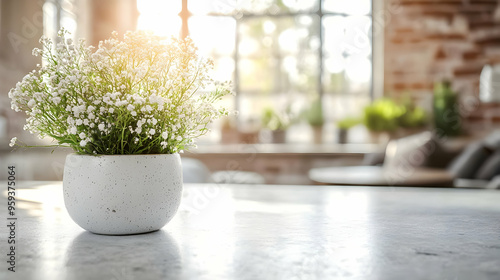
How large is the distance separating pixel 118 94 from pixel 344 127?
5.23 metres

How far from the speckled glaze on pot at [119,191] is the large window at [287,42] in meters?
5.13

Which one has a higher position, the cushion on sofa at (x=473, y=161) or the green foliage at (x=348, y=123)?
the green foliage at (x=348, y=123)

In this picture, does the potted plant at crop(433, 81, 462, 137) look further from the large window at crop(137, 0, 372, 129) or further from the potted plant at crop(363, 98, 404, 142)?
the large window at crop(137, 0, 372, 129)

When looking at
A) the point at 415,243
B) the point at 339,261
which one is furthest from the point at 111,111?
the point at 415,243

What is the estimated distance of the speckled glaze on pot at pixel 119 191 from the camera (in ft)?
2.87

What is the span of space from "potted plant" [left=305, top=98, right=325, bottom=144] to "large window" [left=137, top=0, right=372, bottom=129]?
8.3 inches

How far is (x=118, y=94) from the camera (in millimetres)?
823

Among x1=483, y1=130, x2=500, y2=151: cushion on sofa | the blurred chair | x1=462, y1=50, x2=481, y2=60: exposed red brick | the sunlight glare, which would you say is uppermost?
the sunlight glare

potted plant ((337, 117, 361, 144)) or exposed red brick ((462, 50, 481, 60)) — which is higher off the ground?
exposed red brick ((462, 50, 481, 60))

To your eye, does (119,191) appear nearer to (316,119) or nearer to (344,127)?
(316,119)

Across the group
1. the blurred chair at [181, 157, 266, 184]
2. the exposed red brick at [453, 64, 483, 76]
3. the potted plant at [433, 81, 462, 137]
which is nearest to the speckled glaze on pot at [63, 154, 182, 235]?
the blurred chair at [181, 157, 266, 184]

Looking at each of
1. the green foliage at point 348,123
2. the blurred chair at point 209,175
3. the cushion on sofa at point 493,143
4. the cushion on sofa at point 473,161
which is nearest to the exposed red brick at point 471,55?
the green foliage at point 348,123

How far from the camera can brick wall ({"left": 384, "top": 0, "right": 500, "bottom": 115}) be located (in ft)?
18.7

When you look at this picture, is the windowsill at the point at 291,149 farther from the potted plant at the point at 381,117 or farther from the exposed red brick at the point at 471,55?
the exposed red brick at the point at 471,55
